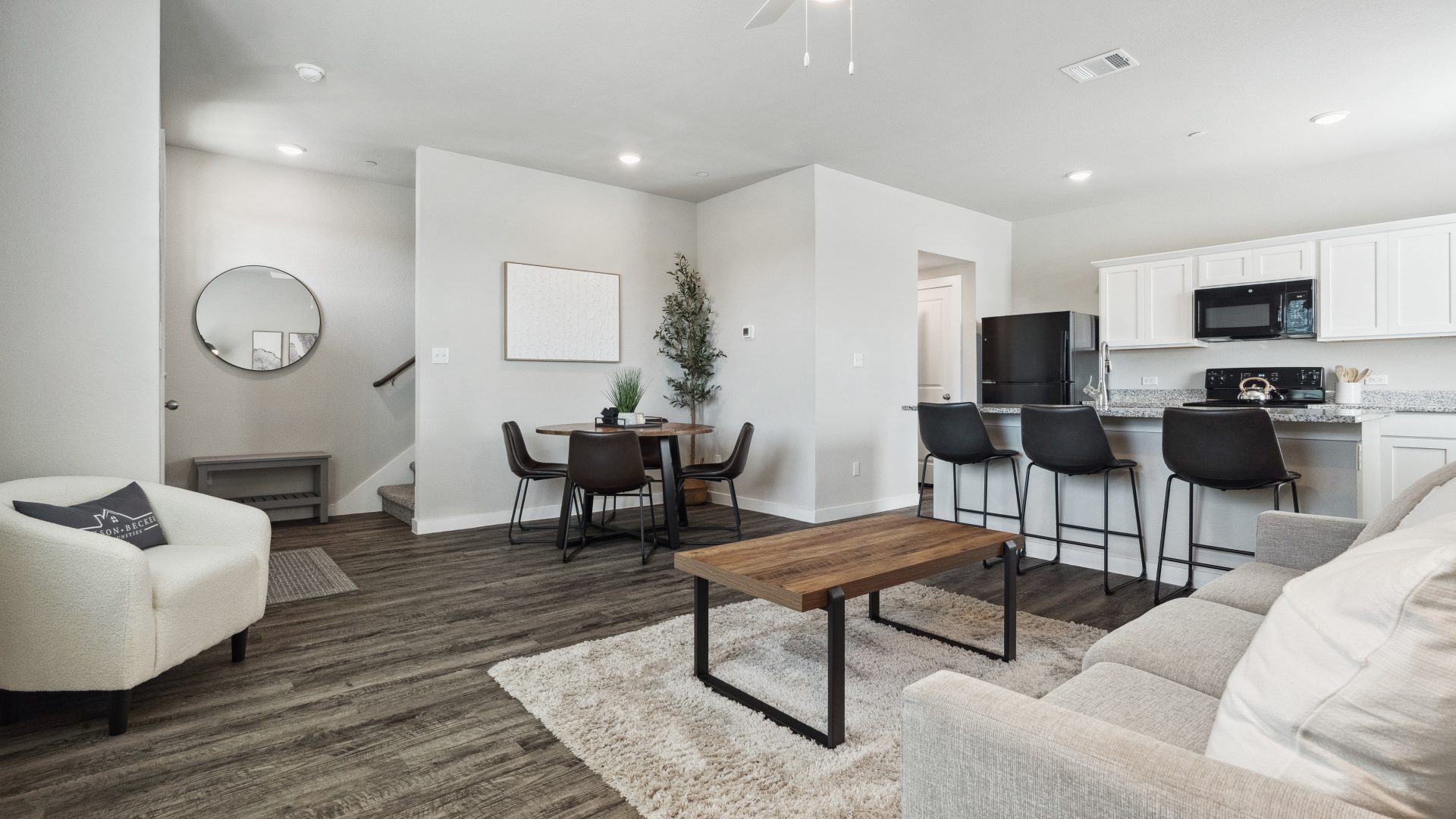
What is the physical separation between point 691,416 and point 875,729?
4192 mm

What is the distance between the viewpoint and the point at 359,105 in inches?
161

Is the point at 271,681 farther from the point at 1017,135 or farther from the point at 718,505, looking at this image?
the point at 1017,135

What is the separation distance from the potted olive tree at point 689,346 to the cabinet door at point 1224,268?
378 centimetres

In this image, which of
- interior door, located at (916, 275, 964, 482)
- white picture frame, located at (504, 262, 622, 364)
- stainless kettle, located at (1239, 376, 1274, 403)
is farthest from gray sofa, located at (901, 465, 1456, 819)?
interior door, located at (916, 275, 964, 482)

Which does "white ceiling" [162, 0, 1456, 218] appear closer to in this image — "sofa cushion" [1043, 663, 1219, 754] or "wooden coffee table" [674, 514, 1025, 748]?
"wooden coffee table" [674, 514, 1025, 748]

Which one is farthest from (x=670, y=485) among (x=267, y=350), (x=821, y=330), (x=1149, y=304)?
(x=1149, y=304)

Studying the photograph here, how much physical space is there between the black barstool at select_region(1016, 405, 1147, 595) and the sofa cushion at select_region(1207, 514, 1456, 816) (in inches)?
102

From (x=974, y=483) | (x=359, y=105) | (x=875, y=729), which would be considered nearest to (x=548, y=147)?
(x=359, y=105)

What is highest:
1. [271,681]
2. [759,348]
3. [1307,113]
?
[1307,113]

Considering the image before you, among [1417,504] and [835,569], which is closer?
[1417,504]

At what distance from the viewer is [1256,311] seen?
5102 mm

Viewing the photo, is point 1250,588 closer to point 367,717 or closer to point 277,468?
point 367,717

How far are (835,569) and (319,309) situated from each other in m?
4.89

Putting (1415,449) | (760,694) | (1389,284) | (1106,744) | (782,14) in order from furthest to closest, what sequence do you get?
(1389,284)
(1415,449)
(782,14)
(760,694)
(1106,744)
